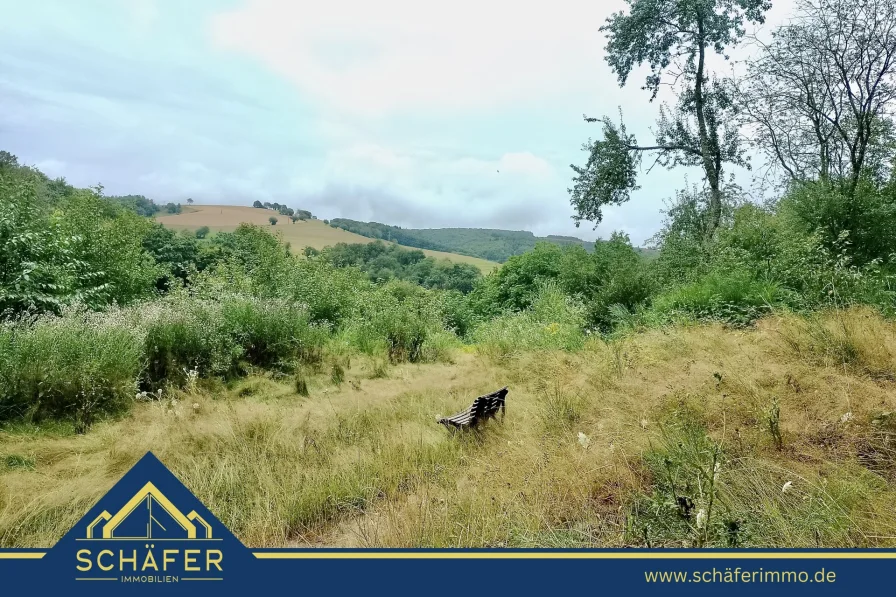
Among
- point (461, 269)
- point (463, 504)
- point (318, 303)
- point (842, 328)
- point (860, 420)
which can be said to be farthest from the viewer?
point (461, 269)

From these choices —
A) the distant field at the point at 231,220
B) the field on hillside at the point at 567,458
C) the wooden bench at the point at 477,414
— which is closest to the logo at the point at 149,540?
the field on hillside at the point at 567,458

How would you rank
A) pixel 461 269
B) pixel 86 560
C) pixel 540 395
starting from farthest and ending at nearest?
pixel 461 269, pixel 540 395, pixel 86 560

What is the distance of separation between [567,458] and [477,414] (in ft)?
4.30

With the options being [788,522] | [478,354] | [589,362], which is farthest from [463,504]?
[478,354]

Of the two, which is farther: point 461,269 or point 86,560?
point 461,269

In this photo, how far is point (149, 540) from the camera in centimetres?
195

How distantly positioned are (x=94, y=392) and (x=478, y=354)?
18.8 ft

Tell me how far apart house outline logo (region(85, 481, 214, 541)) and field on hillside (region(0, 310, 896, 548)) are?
83 cm

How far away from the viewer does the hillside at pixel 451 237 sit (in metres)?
40.5

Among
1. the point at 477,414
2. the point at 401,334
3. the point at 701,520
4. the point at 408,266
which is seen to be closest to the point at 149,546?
the point at 701,520

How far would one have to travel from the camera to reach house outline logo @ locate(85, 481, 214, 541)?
1949 mm

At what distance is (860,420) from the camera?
3.23m

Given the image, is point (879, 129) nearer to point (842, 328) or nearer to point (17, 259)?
point (842, 328)

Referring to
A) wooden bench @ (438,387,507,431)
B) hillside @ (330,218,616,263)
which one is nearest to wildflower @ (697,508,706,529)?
wooden bench @ (438,387,507,431)
